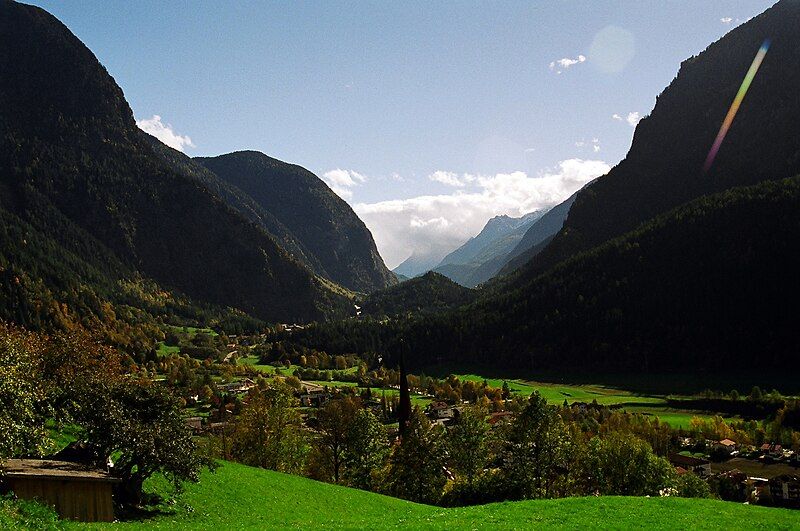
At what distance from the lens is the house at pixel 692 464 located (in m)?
109

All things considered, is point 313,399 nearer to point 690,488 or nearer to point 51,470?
point 690,488

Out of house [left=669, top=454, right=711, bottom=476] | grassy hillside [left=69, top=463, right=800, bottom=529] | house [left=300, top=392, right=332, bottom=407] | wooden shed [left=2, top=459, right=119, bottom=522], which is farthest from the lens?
house [left=300, top=392, right=332, bottom=407]

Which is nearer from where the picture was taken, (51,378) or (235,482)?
(235,482)

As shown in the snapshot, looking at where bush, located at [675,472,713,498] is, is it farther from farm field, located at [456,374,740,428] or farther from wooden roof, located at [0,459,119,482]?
farm field, located at [456,374,740,428]

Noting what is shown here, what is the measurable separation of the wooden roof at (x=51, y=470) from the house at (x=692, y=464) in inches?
4439

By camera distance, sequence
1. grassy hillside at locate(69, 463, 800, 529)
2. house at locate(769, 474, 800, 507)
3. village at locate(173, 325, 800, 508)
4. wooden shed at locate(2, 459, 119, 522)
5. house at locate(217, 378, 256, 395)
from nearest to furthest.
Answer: wooden shed at locate(2, 459, 119, 522) < grassy hillside at locate(69, 463, 800, 529) < village at locate(173, 325, 800, 508) < house at locate(769, 474, 800, 507) < house at locate(217, 378, 256, 395)

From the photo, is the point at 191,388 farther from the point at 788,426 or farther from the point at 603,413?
the point at 788,426

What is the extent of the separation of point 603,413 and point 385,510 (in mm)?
118611

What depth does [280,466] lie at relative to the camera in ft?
218

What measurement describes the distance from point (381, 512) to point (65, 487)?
889 inches

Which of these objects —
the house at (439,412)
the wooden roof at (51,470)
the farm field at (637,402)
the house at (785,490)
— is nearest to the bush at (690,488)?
the house at (785,490)

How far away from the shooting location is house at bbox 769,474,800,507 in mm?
98062

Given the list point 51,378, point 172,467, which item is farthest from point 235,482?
point 51,378

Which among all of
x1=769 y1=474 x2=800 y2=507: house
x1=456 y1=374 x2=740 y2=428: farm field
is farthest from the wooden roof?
x1=456 y1=374 x2=740 y2=428: farm field
